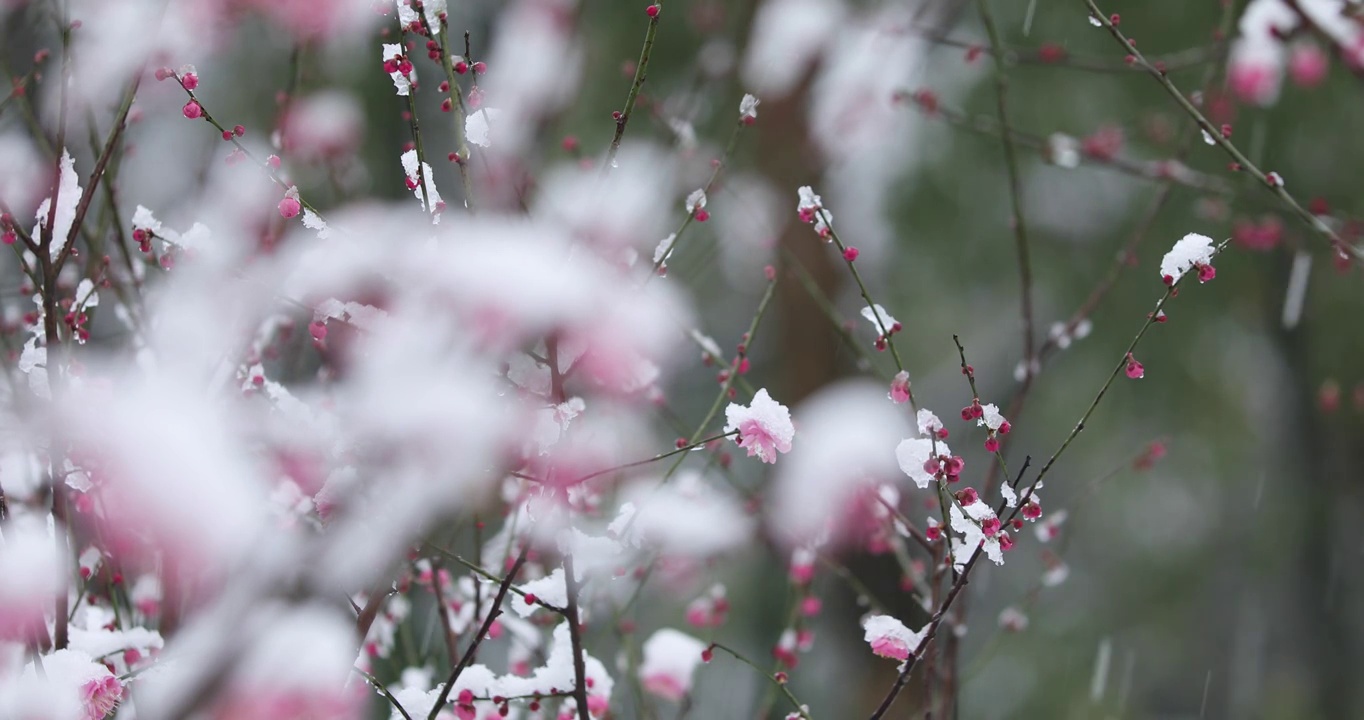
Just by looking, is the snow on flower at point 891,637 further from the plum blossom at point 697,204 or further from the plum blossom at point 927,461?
the plum blossom at point 697,204

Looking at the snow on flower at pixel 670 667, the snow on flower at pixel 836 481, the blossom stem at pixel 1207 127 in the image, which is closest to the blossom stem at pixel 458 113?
the snow on flower at pixel 836 481

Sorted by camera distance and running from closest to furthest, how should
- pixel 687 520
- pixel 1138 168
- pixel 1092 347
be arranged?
pixel 687 520 < pixel 1138 168 < pixel 1092 347

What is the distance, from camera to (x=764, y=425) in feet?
4.02

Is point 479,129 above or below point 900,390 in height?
above

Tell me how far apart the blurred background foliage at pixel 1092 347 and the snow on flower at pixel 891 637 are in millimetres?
2968

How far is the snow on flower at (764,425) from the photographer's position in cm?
122

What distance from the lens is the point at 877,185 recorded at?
588 cm

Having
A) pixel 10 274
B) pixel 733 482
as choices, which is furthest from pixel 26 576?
pixel 10 274

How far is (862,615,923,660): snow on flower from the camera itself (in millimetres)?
1226

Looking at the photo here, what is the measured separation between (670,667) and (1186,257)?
1.06m

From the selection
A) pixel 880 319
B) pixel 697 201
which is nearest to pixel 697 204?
pixel 697 201

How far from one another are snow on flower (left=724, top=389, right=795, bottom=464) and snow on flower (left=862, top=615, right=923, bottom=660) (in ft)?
0.75

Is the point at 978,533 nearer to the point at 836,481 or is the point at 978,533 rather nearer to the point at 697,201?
the point at 697,201

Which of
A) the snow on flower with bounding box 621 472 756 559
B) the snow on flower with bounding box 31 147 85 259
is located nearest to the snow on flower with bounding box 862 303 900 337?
the snow on flower with bounding box 621 472 756 559
